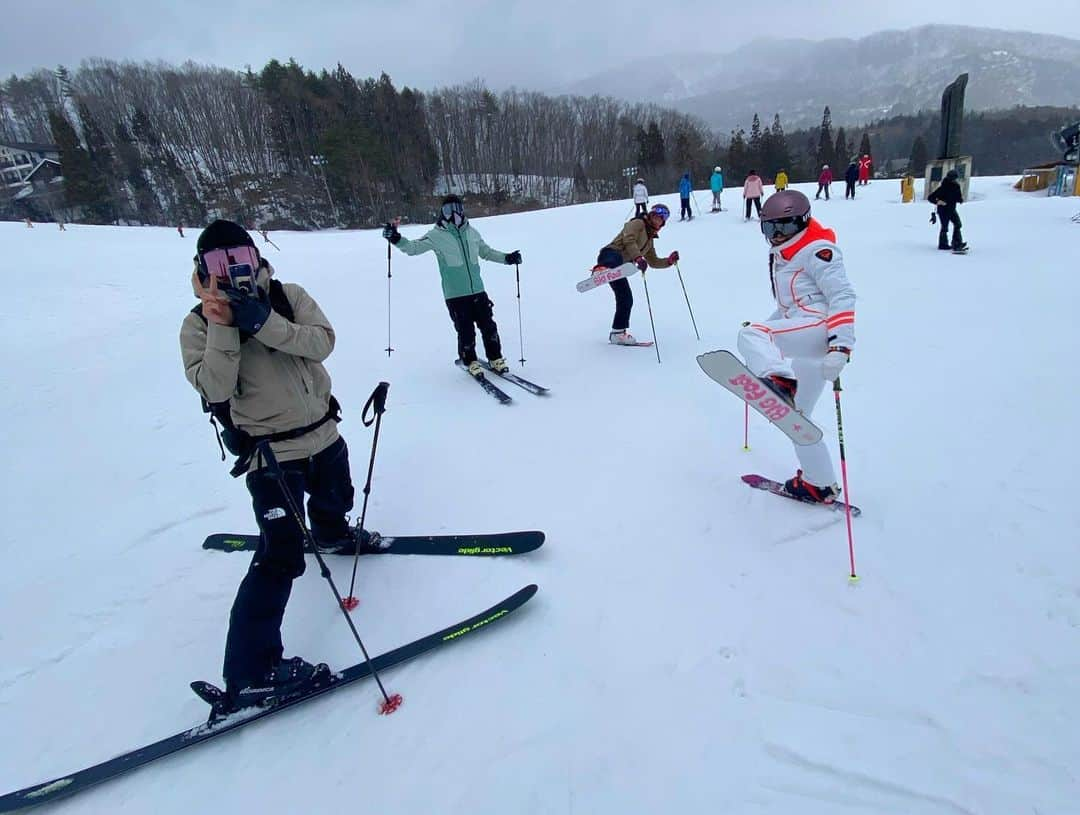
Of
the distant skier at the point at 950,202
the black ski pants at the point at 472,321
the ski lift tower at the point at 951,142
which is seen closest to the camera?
the black ski pants at the point at 472,321

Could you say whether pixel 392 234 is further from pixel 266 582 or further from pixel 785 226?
pixel 266 582

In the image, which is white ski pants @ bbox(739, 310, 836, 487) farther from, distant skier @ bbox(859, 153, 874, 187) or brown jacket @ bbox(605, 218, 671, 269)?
distant skier @ bbox(859, 153, 874, 187)

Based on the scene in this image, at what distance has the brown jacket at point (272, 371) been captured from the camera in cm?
235

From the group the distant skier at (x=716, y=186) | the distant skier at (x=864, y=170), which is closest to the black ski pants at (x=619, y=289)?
the distant skier at (x=716, y=186)

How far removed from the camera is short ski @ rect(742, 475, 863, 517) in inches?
140

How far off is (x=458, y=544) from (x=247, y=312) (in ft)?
A: 6.47

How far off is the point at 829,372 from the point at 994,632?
4.96ft

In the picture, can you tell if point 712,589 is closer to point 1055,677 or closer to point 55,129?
point 1055,677

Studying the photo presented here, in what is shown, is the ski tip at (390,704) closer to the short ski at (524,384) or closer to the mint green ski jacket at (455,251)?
the short ski at (524,384)

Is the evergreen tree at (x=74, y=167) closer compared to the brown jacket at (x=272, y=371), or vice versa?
the brown jacket at (x=272, y=371)

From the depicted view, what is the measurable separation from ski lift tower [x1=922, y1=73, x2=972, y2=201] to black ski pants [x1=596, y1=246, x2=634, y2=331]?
17.9m

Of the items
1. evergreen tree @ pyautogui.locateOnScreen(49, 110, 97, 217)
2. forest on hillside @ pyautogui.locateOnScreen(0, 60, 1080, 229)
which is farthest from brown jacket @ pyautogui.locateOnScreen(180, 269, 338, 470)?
evergreen tree @ pyautogui.locateOnScreen(49, 110, 97, 217)

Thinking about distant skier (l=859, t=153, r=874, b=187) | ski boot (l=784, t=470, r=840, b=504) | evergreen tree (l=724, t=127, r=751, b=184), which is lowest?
ski boot (l=784, t=470, r=840, b=504)

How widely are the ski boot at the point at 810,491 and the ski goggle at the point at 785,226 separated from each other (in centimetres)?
164
